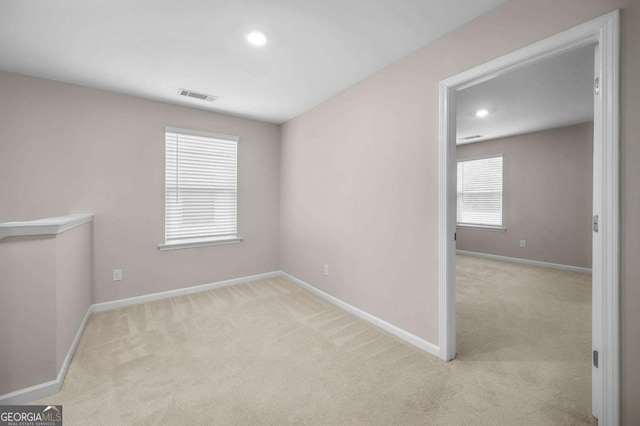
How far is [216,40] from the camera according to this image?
84.7 inches

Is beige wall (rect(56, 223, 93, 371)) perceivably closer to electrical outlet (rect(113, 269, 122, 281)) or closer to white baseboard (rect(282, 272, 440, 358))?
electrical outlet (rect(113, 269, 122, 281))

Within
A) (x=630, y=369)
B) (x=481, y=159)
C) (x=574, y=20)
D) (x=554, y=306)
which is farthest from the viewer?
(x=481, y=159)

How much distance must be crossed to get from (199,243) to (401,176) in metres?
2.79

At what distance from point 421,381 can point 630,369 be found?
105 centimetres

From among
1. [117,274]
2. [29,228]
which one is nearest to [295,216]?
[117,274]

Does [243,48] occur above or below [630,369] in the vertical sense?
above

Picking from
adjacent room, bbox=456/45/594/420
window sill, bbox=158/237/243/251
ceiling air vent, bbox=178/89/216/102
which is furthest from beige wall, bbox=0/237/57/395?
adjacent room, bbox=456/45/594/420

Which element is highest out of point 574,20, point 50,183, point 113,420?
point 574,20

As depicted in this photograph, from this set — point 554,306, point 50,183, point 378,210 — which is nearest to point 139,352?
point 50,183

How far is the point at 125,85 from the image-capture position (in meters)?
2.91

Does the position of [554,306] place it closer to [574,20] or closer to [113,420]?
[574,20]

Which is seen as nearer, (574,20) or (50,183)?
(574,20)

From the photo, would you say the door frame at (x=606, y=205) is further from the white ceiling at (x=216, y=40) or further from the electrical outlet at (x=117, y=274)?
the electrical outlet at (x=117, y=274)

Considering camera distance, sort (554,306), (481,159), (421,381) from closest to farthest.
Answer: (421,381)
(554,306)
(481,159)
